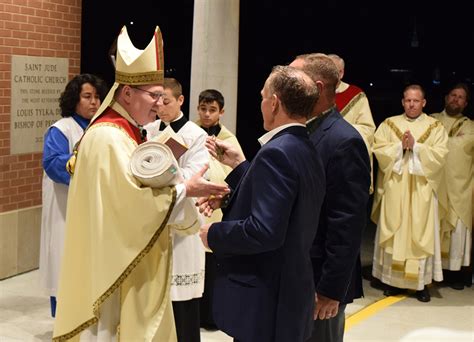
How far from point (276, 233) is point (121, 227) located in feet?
2.50

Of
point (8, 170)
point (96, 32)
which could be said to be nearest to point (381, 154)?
point (8, 170)

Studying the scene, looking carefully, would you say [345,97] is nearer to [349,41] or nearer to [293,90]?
[293,90]

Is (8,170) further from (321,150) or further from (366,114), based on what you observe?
(321,150)

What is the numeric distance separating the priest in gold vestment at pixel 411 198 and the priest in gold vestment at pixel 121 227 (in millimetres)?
3986

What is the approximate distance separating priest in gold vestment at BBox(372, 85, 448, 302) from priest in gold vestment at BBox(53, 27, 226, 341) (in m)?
3.99

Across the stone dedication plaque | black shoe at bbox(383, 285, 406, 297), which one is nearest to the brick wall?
the stone dedication plaque

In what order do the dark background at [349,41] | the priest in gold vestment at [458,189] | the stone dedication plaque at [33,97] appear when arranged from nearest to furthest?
the stone dedication plaque at [33,97]
the priest in gold vestment at [458,189]
the dark background at [349,41]

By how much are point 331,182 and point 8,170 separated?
179 inches

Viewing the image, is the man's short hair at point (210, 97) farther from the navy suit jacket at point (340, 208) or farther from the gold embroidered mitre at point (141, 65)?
the navy suit jacket at point (340, 208)

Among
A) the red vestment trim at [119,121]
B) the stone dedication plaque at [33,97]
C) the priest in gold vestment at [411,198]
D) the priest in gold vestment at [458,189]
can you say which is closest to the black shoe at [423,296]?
the priest in gold vestment at [411,198]

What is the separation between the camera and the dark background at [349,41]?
14180 millimetres

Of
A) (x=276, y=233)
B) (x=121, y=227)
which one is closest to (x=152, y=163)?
(x=121, y=227)

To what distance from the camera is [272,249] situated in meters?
3.11

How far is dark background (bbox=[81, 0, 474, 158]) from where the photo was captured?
14.2 m
